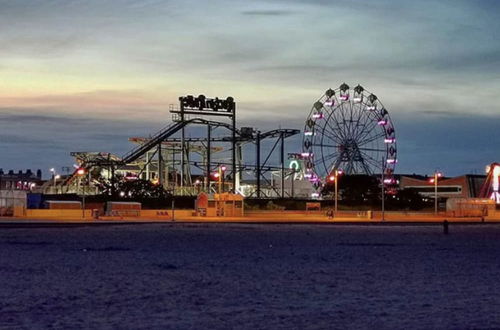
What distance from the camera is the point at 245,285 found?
925 inches

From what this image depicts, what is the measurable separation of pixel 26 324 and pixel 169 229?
42.0 metres

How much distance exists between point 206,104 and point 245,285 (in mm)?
91116

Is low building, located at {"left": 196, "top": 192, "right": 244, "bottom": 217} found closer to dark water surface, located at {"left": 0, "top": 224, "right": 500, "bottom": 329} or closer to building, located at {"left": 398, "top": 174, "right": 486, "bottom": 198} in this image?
dark water surface, located at {"left": 0, "top": 224, "right": 500, "bottom": 329}

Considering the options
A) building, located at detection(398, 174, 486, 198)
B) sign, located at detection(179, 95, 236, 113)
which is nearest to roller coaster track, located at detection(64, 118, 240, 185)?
sign, located at detection(179, 95, 236, 113)

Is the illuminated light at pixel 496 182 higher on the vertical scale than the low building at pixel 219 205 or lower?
higher

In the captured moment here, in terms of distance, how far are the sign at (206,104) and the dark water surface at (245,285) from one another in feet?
225

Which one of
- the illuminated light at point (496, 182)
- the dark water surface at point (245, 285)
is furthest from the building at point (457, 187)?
the dark water surface at point (245, 285)

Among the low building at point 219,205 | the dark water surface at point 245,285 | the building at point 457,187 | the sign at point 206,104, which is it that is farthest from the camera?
the building at point 457,187

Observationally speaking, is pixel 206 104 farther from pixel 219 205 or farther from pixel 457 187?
pixel 457 187

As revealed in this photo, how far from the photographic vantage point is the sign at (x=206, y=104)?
112 meters

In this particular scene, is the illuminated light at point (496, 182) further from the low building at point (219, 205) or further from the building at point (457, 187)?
the low building at point (219, 205)

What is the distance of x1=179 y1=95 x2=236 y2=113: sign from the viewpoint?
366 feet

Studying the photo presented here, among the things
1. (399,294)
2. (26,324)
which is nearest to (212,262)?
(399,294)

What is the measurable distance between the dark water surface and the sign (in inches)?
2695
